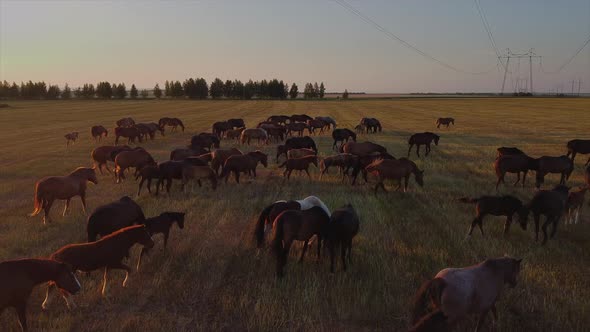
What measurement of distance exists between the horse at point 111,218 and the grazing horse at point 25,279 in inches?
79.7

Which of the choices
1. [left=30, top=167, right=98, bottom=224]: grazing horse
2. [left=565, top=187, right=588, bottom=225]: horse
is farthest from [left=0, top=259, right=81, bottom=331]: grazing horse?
[left=565, top=187, right=588, bottom=225]: horse

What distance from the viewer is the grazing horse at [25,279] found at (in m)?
5.57

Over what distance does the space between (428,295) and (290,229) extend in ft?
8.97

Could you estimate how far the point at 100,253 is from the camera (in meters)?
A: 6.74

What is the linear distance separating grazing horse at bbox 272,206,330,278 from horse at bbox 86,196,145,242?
10.7 feet

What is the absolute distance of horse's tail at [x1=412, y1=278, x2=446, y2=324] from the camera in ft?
17.6

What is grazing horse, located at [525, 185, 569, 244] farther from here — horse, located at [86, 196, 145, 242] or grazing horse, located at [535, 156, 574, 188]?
horse, located at [86, 196, 145, 242]

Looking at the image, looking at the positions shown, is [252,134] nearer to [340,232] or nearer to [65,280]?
[340,232]

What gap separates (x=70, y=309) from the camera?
6.30 meters

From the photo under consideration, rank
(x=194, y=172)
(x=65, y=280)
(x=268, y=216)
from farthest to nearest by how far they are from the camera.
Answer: (x=194, y=172) → (x=268, y=216) → (x=65, y=280)

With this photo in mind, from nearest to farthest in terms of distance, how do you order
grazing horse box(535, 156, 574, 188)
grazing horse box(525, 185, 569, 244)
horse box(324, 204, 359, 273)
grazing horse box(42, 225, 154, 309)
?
grazing horse box(42, 225, 154, 309) < horse box(324, 204, 359, 273) < grazing horse box(525, 185, 569, 244) < grazing horse box(535, 156, 574, 188)

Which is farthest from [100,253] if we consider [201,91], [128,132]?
[201,91]

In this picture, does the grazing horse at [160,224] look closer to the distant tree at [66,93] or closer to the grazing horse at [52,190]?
the grazing horse at [52,190]

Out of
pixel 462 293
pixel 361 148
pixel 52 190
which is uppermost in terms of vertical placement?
pixel 361 148
